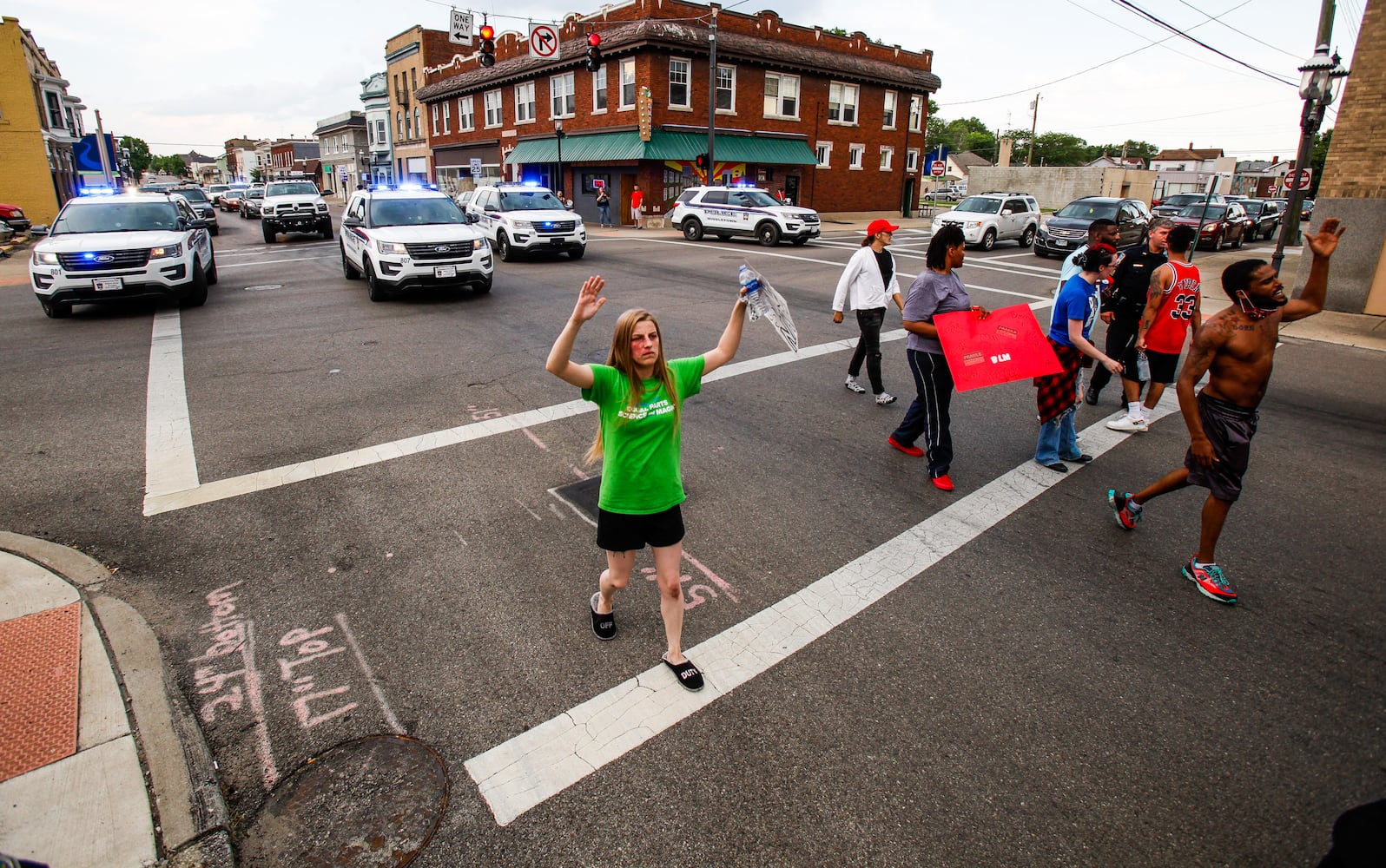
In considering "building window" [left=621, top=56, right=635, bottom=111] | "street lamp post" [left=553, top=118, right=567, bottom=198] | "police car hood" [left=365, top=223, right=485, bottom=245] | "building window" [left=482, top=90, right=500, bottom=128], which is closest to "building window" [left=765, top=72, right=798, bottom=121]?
"building window" [left=621, top=56, right=635, bottom=111]

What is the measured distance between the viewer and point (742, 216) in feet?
78.4

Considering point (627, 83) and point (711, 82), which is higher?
point (627, 83)

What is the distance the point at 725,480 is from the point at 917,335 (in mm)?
1834

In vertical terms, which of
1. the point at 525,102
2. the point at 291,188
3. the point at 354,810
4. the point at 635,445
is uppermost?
the point at 525,102

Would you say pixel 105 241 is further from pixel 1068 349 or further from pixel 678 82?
pixel 678 82

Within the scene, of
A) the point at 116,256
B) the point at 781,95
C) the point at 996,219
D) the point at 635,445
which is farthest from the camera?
the point at 781,95

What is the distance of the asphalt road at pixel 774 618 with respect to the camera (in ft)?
8.97

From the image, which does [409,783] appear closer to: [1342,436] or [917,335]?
[917,335]

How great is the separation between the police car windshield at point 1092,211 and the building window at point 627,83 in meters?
18.7

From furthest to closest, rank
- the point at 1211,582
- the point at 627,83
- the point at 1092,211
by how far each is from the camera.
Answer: the point at 627,83
the point at 1092,211
the point at 1211,582

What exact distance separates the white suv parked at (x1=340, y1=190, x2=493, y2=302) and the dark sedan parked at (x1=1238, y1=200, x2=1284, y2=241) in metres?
29.6

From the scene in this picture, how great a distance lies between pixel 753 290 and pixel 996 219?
75.4ft

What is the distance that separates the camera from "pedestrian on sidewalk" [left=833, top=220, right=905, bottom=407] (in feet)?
23.9

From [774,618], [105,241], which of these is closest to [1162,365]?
[774,618]
